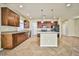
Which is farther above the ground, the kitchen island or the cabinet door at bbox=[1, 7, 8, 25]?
the cabinet door at bbox=[1, 7, 8, 25]

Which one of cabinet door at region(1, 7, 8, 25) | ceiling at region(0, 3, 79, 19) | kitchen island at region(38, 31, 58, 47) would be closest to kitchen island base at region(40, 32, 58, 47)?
kitchen island at region(38, 31, 58, 47)

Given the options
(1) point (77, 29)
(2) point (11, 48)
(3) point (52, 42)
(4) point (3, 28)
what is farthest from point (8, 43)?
(1) point (77, 29)

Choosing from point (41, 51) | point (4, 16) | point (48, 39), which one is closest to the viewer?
point (41, 51)

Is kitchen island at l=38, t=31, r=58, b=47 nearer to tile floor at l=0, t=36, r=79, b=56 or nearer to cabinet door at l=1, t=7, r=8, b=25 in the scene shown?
tile floor at l=0, t=36, r=79, b=56

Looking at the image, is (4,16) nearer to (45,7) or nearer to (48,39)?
(45,7)

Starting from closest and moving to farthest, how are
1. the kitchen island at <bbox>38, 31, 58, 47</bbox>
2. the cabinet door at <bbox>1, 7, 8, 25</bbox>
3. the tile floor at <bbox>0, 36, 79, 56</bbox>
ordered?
the tile floor at <bbox>0, 36, 79, 56</bbox>, the cabinet door at <bbox>1, 7, 8, 25</bbox>, the kitchen island at <bbox>38, 31, 58, 47</bbox>

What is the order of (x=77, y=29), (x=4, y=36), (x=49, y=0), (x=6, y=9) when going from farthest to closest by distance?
(x=77, y=29), (x=6, y=9), (x=4, y=36), (x=49, y=0)

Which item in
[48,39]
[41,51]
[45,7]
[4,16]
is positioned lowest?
[41,51]

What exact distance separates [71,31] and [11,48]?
11.7 m

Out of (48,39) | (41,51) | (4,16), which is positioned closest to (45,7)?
(48,39)

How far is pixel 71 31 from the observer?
655 inches

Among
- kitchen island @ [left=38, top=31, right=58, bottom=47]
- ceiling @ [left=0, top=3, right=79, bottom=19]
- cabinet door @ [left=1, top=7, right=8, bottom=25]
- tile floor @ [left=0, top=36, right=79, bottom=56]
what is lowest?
tile floor @ [left=0, top=36, right=79, bottom=56]

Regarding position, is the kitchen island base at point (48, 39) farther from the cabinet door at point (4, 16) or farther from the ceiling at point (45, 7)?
the cabinet door at point (4, 16)

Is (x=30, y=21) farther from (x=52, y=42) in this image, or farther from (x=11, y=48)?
(x=11, y=48)
